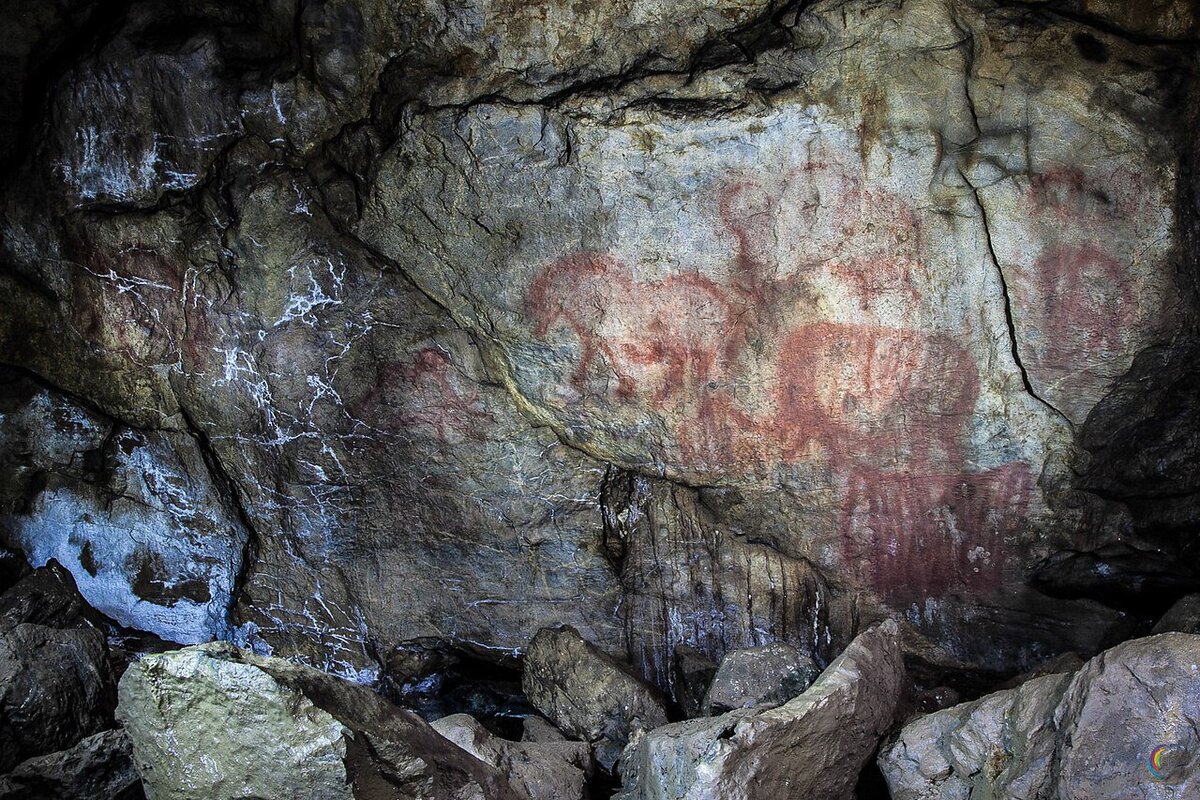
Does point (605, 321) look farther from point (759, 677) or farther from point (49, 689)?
point (49, 689)

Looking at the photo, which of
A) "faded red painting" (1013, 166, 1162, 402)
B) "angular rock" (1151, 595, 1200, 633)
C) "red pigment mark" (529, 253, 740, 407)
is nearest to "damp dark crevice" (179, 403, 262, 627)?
"red pigment mark" (529, 253, 740, 407)

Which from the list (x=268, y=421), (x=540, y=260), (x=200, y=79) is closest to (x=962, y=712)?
(x=540, y=260)

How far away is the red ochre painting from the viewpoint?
3.63 m

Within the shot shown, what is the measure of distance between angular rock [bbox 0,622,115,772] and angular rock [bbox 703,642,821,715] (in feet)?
7.18

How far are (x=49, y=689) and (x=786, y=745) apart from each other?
2513 millimetres

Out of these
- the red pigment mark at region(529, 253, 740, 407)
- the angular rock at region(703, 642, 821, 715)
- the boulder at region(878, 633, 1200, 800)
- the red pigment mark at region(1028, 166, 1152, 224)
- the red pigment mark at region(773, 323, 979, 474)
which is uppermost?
the red pigment mark at region(1028, 166, 1152, 224)

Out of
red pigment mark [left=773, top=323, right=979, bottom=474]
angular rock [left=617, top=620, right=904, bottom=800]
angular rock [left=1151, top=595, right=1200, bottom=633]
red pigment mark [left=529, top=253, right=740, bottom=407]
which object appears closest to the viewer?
angular rock [left=617, top=620, right=904, bottom=800]

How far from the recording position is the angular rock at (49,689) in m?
3.51

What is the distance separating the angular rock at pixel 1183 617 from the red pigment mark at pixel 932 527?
→ 559 millimetres

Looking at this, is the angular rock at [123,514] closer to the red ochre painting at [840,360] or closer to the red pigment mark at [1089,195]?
the red ochre painting at [840,360]

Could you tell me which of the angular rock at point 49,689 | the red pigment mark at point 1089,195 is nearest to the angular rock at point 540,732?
the angular rock at point 49,689

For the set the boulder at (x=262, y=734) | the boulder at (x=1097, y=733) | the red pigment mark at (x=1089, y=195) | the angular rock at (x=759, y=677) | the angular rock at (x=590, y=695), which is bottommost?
the angular rock at (x=590, y=695)

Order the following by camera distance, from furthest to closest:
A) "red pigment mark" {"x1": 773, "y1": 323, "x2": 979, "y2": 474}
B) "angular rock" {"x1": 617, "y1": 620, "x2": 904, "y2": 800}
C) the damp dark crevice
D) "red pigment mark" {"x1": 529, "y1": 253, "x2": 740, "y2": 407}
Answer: the damp dark crevice
"red pigment mark" {"x1": 529, "y1": 253, "x2": 740, "y2": 407}
"red pigment mark" {"x1": 773, "y1": 323, "x2": 979, "y2": 474}
"angular rock" {"x1": 617, "y1": 620, "x2": 904, "y2": 800}

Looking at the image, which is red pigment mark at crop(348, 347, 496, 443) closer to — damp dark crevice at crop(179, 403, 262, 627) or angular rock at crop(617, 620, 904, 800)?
damp dark crevice at crop(179, 403, 262, 627)
